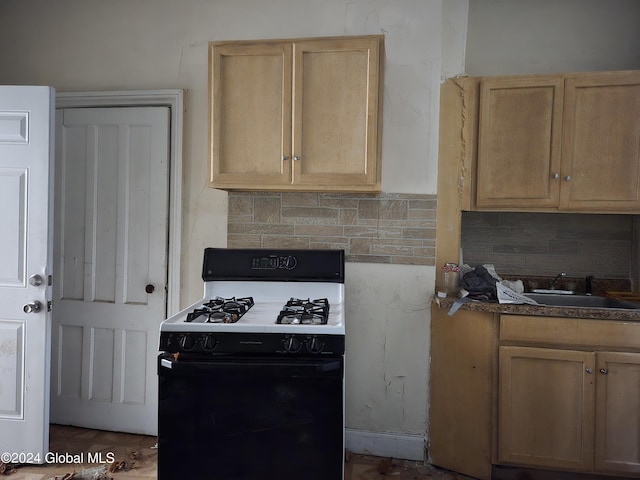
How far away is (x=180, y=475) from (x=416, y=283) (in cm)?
145

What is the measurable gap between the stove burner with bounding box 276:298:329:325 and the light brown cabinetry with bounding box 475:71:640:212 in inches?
41.7

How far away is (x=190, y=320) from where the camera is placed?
5.49 feet

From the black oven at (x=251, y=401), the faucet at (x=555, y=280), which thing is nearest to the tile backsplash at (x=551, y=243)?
the faucet at (x=555, y=280)

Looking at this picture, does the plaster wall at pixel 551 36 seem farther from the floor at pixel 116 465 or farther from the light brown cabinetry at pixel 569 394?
the floor at pixel 116 465

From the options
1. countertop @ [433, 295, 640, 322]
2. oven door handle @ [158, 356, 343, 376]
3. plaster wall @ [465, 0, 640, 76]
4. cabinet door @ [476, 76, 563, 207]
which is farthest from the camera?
plaster wall @ [465, 0, 640, 76]

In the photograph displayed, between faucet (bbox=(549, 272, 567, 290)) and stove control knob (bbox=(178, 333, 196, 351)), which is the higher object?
faucet (bbox=(549, 272, 567, 290))

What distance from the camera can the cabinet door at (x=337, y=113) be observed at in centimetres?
199

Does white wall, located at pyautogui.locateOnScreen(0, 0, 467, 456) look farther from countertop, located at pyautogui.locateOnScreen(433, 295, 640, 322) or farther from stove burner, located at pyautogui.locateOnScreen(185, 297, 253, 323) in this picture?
stove burner, located at pyautogui.locateOnScreen(185, 297, 253, 323)

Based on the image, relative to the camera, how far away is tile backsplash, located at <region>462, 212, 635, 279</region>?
249 cm

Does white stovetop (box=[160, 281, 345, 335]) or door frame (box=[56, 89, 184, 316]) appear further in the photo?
door frame (box=[56, 89, 184, 316])

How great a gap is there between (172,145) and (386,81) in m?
1.29

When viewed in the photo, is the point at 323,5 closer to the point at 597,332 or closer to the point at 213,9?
the point at 213,9

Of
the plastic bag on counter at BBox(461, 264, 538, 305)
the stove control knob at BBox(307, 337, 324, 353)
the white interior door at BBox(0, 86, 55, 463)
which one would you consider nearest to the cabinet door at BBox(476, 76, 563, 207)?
the plastic bag on counter at BBox(461, 264, 538, 305)

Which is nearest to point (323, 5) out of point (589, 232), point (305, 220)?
point (305, 220)
